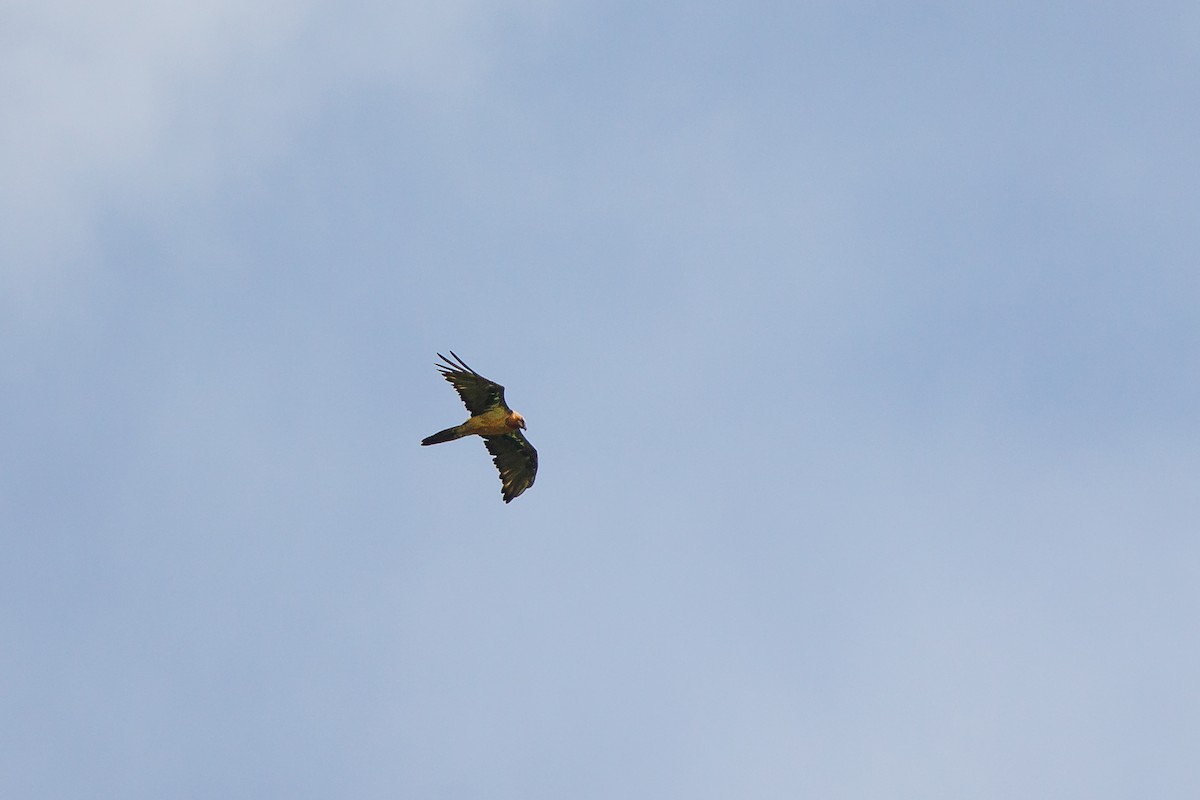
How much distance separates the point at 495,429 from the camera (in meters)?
48.8

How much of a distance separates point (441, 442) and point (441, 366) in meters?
3.00

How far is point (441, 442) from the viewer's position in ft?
159

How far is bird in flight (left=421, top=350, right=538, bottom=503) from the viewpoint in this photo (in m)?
47.2

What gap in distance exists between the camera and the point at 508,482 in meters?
49.8

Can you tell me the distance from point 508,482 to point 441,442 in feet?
10.2

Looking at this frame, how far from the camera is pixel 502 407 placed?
158ft

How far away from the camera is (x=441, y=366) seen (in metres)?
47.0

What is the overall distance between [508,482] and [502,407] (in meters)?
3.24

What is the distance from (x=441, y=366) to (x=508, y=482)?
5.47m

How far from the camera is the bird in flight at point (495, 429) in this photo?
47.2 metres
